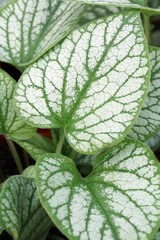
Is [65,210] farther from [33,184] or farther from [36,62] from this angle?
[36,62]

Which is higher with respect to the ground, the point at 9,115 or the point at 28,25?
the point at 28,25

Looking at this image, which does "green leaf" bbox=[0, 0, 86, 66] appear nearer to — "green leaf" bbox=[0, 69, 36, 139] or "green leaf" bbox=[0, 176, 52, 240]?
"green leaf" bbox=[0, 69, 36, 139]

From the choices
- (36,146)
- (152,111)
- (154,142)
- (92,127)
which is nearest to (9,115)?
(36,146)

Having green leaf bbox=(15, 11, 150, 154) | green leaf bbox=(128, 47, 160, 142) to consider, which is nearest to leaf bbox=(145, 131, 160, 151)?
green leaf bbox=(128, 47, 160, 142)

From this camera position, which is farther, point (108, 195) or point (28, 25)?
point (28, 25)

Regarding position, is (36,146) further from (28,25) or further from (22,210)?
(28,25)

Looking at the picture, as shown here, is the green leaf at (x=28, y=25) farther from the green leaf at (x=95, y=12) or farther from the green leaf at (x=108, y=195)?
the green leaf at (x=108, y=195)

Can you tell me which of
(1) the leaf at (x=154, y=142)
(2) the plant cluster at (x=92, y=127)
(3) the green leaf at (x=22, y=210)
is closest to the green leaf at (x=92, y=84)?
(2) the plant cluster at (x=92, y=127)

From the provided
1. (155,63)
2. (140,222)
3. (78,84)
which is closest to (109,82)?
(78,84)

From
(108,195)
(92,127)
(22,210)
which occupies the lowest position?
(22,210)
